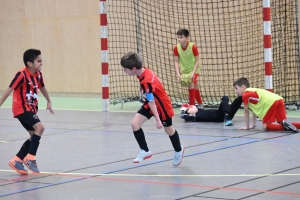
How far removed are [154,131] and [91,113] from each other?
2999 mm

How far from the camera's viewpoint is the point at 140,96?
46.7 ft

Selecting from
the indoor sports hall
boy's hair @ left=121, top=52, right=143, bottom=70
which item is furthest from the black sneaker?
boy's hair @ left=121, top=52, right=143, bottom=70

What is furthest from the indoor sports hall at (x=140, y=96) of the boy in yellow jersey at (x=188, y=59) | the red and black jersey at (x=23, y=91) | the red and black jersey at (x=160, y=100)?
the boy in yellow jersey at (x=188, y=59)

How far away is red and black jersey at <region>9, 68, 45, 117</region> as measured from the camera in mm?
7000

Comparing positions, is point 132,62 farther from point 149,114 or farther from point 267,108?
point 267,108

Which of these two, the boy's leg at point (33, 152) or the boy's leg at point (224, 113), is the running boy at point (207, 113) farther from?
the boy's leg at point (33, 152)

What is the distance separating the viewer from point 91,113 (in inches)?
504

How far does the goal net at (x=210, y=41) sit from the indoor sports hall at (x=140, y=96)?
0.02m

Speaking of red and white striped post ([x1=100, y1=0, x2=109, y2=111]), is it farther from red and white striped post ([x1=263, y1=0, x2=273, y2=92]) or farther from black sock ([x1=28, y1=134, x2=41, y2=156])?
black sock ([x1=28, y1=134, x2=41, y2=156])

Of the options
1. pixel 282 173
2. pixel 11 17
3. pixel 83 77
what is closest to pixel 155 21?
pixel 83 77

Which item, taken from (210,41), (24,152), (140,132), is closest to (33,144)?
(24,152)

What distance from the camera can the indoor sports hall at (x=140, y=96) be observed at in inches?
246

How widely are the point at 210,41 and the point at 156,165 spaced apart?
7.27 metres

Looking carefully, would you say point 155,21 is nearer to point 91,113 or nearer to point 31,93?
point 91,113
